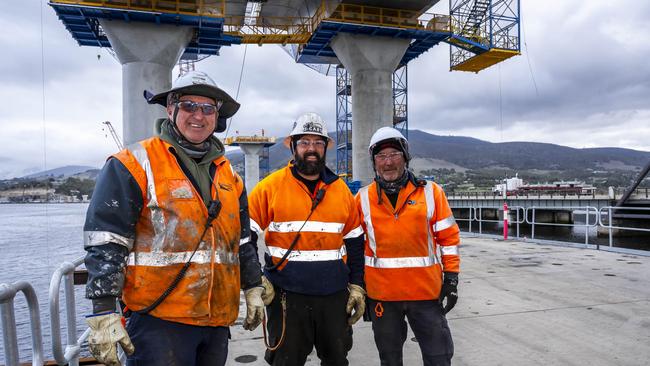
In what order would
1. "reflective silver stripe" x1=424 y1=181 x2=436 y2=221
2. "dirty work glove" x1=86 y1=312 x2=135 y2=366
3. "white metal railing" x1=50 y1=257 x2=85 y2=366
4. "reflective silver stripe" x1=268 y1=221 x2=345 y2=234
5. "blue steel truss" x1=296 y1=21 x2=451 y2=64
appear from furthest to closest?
"blue steel truss" x1=296 y1=21 x2=451 y2=64 → "reflective silver stripe" x1=424 y1=181 x2=436 y2=221 → "reflective silver stripe" x1=268 y1=221 x2=345 y2=234 → "white metal railing" x1=50 y1=257 x2=85 y2=366 → "dirty work glove" x1=86 y1=312 x2=135 y2=366

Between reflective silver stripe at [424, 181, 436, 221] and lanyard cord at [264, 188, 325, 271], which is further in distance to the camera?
reflective silver stripe at [424, 181, 436, 221]

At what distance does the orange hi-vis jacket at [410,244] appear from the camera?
10.5ft

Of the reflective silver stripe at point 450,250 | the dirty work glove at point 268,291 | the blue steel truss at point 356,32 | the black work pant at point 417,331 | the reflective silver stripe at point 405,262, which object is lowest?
the black work pant at point 417,331

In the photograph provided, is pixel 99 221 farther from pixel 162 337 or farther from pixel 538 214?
pixel 538 214

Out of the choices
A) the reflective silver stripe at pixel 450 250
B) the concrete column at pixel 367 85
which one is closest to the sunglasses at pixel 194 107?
the reflective silver stripe at pixel 450 250

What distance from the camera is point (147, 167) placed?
7.11 feet

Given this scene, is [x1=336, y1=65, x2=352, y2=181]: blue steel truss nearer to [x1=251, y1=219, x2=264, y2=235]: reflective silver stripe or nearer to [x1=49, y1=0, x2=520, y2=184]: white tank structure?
[x1=49, y1=0, x2=520, y2=184]: white tank structure

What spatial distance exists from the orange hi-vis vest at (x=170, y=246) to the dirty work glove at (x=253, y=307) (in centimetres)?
31

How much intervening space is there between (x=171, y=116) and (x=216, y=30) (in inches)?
694

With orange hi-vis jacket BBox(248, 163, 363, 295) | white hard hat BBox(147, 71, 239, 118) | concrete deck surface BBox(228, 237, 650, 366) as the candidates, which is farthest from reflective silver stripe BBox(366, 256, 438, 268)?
white hard hat BBox(147, 71, 239, 118)

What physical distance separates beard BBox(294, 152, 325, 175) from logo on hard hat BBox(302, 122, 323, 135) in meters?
0.18

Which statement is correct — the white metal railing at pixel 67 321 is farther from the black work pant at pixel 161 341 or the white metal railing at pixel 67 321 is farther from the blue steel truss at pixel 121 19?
the blue steel truss at pixel 121 19

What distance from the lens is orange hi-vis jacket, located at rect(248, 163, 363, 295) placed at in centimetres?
303

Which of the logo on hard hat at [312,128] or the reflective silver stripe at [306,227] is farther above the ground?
the logo on hard hat at [312,128]
